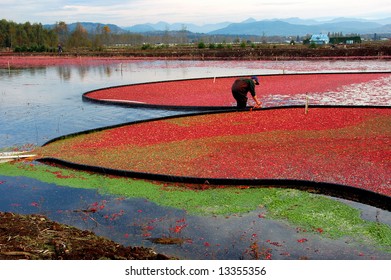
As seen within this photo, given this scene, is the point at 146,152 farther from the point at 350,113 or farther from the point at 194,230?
the point at 350,113

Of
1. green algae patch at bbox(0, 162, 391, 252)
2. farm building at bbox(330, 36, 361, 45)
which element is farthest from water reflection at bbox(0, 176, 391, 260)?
farm building at bbox(330, 36, 361, 45)

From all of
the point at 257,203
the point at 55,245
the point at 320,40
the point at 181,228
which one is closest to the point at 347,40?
the point at 320,40

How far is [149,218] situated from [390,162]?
14.4 ft

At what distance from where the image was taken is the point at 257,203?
6.28m

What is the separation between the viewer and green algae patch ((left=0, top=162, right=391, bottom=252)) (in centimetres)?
539

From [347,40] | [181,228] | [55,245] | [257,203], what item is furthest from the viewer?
[347,40]

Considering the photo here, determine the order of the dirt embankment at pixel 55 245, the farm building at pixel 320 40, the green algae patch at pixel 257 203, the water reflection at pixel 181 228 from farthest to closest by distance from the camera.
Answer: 1. the farm building at pixel 320 40
2. the green algae patch at pixel 257 203
3. the water reflection at pixel 181 228
4. the dirt embankment at pixel 55 245

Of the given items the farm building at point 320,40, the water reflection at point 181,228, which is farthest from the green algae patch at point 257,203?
the farm building at point 320,40

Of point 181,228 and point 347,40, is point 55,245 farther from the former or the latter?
point 347,40

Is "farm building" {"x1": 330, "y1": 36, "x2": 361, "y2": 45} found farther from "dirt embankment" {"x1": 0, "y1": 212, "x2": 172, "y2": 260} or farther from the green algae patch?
"dirt embankment" {"x1": 0, "y1": 212, "x2": 172, "y2": 260}

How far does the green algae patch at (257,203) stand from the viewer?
17.7ft

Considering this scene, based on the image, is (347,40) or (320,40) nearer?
(347,40)

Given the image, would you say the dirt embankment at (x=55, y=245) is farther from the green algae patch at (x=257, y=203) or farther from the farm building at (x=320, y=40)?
the farm building at (x=320, y=40)

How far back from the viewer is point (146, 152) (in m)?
8.91
